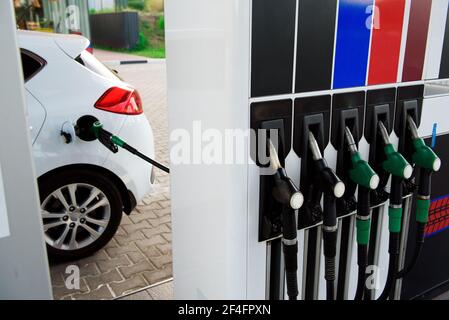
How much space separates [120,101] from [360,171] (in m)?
2.01

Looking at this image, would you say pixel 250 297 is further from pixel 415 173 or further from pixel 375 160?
pixel 415 173

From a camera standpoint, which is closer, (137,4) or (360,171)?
(360,171)

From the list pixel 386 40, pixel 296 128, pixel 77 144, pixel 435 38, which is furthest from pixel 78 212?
pixel 435 38

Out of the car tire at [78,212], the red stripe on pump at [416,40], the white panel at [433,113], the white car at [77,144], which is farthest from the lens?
the car tire at [78,212]

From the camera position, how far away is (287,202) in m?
1.45

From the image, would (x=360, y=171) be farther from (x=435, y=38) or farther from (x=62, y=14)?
(x=62, y=14)

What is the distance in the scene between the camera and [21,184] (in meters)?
1.29

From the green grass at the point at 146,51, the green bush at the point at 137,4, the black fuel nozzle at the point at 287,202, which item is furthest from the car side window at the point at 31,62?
the green bush at the point at 137,4

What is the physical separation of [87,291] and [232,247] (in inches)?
70.1

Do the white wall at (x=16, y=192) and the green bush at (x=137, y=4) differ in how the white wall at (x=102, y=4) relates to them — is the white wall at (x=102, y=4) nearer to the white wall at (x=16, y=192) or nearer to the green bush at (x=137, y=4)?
the green bush at (x=137, y=4)

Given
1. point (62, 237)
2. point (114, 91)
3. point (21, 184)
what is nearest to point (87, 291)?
point (62, 237)

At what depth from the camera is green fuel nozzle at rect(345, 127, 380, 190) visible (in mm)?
1610

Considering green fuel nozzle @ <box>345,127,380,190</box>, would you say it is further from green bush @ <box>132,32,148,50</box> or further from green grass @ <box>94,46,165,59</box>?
green bush @ <box>132,32,148,50</box>

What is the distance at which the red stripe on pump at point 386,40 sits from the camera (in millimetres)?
1694
